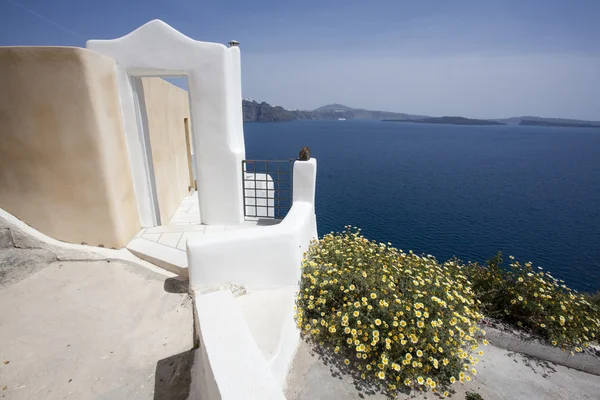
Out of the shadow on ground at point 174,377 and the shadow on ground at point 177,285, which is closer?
the shadow on ground at point 174,377

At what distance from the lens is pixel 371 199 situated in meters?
30.1

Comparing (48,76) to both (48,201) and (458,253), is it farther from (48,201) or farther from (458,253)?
(458,253)

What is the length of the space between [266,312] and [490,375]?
3.81 m

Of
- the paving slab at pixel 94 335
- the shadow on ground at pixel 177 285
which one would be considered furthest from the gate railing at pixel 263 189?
the paving slab at pixel 94 335

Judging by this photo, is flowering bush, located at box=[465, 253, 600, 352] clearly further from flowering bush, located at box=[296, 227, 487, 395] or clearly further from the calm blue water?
the calm blue water

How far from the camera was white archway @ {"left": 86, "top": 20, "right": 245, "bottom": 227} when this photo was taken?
16.8 ft

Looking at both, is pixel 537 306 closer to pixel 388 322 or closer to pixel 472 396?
pixel 472 396

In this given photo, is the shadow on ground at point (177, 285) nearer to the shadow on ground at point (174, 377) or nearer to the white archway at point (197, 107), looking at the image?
the shadow on ground at point (174, 377)

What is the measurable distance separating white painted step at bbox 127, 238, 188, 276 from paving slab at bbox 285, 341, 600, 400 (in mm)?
2355

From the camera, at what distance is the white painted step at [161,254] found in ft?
15.2

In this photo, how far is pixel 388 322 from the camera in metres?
3.56

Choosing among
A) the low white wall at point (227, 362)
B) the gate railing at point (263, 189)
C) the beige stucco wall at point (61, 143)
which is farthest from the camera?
the gate railing at point (263, 189)

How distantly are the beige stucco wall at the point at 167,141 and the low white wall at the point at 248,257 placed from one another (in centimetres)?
339

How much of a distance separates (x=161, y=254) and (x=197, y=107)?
289 cm
